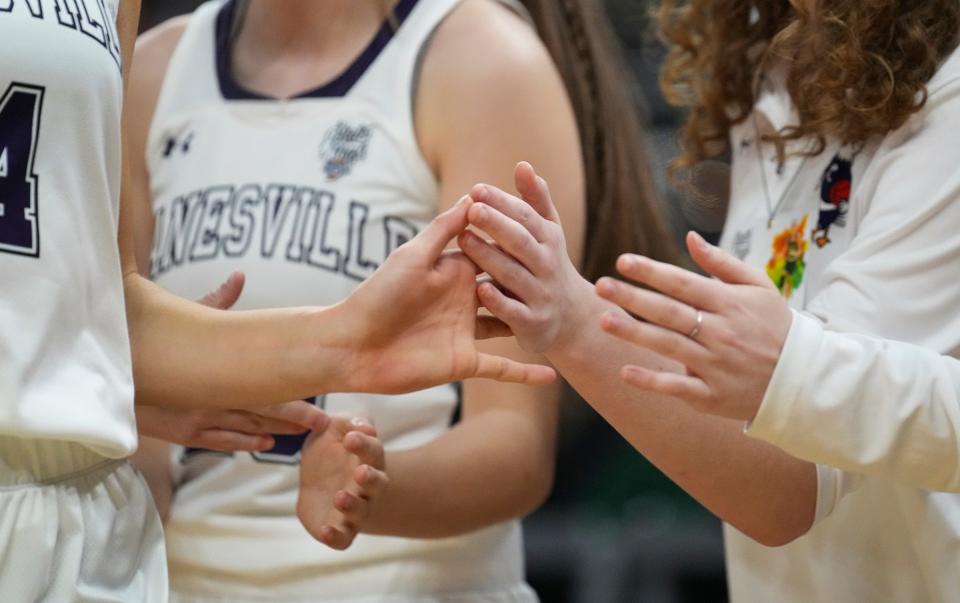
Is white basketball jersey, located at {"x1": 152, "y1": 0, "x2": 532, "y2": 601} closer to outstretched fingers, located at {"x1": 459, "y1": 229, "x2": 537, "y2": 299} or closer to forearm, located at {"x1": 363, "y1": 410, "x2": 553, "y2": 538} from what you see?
forearm, located at {"x1": 363, "y1": 410, "x2": 553, "y2": 538}

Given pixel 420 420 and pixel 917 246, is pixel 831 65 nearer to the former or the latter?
pixel 917 246

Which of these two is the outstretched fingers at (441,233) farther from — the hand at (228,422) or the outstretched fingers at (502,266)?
the hand at (228,422)

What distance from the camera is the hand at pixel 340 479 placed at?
1261 mm

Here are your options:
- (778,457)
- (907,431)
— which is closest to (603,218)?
(778,457)

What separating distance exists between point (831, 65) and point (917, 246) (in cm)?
22

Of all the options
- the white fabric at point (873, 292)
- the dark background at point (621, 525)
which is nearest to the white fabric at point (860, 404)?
the white fabric at point (873, 292)

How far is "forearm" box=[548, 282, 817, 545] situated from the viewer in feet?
3.87

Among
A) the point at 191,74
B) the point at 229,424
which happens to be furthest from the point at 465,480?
the point at 191,74

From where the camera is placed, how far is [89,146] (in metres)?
1.04

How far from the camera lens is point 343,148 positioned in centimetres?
151

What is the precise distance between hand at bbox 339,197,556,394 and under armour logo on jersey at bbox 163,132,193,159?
57 cm

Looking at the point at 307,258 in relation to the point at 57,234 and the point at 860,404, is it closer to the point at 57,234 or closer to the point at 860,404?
the point at 57,234

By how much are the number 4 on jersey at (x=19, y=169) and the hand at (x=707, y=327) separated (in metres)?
0.44

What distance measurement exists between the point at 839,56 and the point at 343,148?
0.56 m
